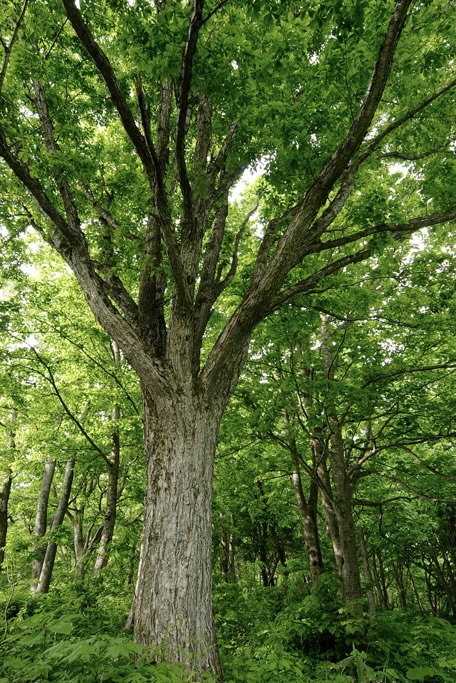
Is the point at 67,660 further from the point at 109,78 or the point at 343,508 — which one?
the point at 343,508

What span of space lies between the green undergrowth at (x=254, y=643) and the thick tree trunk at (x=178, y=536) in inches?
10.3

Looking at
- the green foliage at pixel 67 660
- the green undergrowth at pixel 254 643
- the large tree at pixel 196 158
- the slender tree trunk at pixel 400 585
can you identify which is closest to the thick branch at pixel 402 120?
the large tree at pixel 196 158

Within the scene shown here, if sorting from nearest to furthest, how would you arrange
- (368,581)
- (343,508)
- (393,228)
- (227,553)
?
1. (393,228)
2. (343,508)
3. (368,581)
4. (227,553)

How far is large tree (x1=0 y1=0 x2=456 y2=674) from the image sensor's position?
3.39 m

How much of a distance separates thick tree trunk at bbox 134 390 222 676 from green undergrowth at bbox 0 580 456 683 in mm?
262

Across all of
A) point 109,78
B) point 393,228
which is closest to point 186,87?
point 109,78

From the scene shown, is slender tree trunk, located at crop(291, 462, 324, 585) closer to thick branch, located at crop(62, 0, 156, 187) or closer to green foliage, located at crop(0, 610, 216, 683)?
green foliage, located at crop(0, 610, 216, 683)

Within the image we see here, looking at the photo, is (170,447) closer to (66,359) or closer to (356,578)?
(356,578)

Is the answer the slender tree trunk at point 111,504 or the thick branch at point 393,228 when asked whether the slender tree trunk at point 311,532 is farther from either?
the thick branch at point 393,228

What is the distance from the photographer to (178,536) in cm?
361

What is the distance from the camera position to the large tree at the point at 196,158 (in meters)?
3.39

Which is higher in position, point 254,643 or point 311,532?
point 311,532

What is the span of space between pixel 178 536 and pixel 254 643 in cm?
133

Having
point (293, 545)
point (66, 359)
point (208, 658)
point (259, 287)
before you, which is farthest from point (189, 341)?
point (293, 545)
